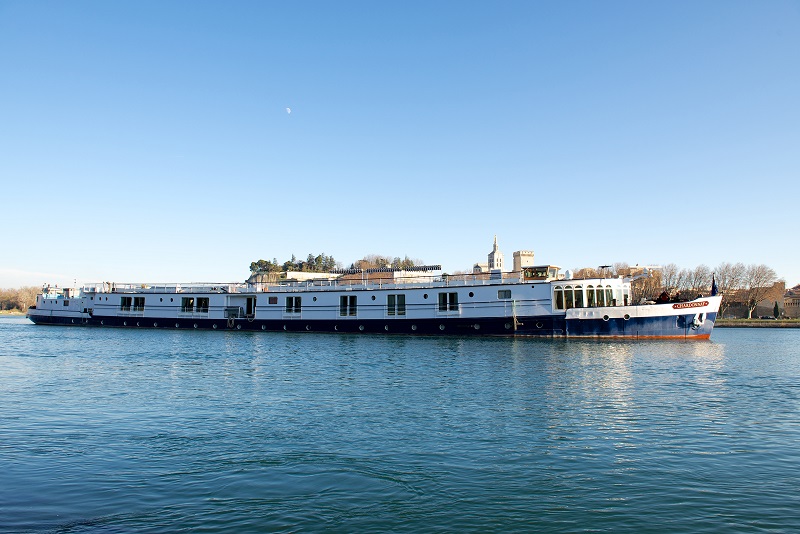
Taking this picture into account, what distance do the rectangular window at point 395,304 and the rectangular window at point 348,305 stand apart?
142 inches

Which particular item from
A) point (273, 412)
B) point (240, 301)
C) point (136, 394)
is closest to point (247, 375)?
point (136, 394)

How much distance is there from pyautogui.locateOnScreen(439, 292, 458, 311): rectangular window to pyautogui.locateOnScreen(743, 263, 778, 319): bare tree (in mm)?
91234

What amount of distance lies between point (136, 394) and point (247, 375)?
617cm

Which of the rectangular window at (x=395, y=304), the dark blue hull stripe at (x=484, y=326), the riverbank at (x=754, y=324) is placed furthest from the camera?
the riverbank at (x=754, y=324)

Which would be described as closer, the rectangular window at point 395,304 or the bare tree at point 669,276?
the rectangular window at point 395,304

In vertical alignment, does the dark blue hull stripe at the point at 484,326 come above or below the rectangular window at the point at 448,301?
below

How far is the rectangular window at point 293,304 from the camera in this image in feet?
198

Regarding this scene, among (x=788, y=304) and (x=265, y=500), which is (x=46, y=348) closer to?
(x=265, y=500)

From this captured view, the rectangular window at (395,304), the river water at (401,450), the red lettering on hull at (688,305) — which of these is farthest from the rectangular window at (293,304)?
the red lettering on hull at (688,305)

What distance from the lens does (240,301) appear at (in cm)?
6456

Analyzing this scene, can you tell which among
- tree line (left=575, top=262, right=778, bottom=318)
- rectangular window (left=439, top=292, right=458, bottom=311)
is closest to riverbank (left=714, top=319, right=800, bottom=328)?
tree line (left=575, top=262, right=778, bottom=318)

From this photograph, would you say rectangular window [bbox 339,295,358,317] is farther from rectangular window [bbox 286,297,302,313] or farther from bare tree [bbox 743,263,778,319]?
bare tree [bbox 743,263,778,319]

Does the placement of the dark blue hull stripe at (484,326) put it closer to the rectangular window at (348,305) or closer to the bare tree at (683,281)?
the rectangular window at (348,305)

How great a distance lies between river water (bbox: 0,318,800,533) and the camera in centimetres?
987
